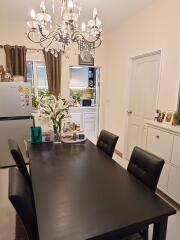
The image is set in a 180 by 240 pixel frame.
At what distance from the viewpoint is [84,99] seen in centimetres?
604

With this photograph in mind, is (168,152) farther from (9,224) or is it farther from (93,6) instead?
(93,6)

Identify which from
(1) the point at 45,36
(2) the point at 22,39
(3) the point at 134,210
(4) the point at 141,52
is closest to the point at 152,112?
(4) the point at 141,52

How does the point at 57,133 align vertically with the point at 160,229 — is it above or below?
above

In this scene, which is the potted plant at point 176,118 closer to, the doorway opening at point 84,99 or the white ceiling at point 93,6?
the white ceiling at point 93,6

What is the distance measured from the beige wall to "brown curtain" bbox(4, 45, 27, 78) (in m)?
2.07

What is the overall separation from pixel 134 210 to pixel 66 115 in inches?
60.5

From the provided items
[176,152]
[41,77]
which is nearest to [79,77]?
[41,77]

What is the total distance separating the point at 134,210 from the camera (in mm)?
1112

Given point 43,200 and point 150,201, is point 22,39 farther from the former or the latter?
point 150,201

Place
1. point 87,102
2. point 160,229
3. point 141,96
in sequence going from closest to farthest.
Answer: point 160,229, point 141,96, point 87,102

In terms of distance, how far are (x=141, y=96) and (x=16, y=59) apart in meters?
2.68

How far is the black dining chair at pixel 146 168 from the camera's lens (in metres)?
1.45

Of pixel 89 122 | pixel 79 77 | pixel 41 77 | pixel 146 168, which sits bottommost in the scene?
pixel 89 122

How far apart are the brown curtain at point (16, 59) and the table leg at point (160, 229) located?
3.71 meters
